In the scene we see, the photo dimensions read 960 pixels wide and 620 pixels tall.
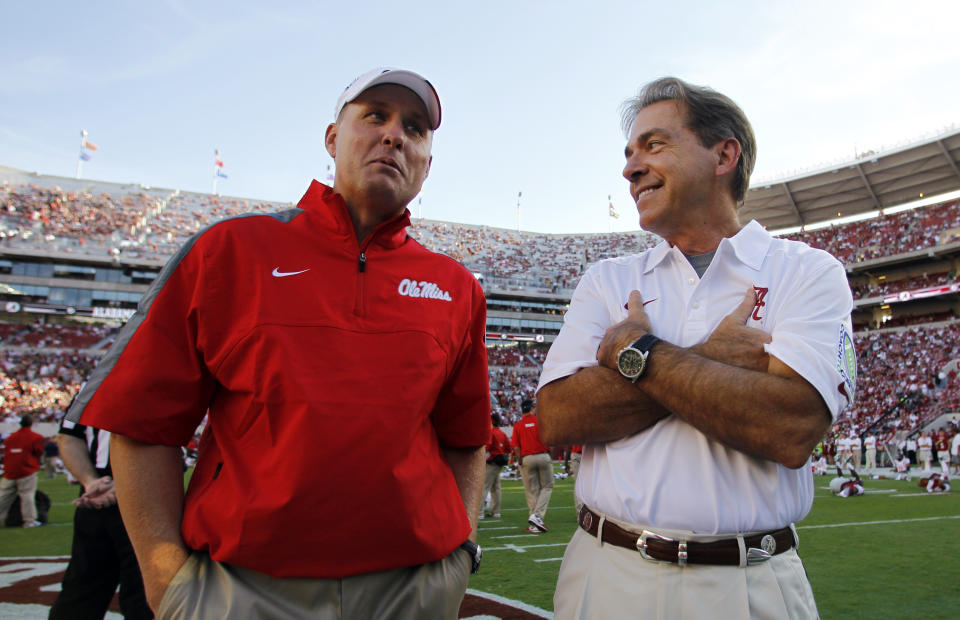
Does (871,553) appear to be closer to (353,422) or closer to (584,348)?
(584,348)

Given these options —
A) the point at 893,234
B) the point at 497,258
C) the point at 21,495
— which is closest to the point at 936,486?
the point at 21,495

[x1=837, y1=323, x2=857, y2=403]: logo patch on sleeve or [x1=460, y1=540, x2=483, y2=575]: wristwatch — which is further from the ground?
[x1=837, y1=323, x2=857, y2=403]: logo patch on sleeve

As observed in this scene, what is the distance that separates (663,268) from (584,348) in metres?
0.39

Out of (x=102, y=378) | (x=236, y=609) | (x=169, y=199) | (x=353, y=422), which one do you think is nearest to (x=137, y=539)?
(x=236, y=609)

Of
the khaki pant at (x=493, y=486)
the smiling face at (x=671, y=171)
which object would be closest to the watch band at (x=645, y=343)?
the smiling face at (x=671, y=171)

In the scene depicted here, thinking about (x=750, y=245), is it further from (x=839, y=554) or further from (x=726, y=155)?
(x=839, y=554)

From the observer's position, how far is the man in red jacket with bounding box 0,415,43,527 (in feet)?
32.5

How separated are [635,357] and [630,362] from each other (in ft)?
0.07

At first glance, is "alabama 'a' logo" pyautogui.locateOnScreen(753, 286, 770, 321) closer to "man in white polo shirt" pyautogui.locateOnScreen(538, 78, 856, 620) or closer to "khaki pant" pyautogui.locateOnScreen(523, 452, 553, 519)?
"man in white polo shirt" pyautogui.locateOnScreen(538, 78, 856, 620)

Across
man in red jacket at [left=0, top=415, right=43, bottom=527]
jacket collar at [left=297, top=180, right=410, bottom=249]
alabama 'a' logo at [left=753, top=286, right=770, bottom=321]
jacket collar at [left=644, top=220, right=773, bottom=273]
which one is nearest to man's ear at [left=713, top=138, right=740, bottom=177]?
jacket collar at [left=644, top=220, right=773, bottom=273]

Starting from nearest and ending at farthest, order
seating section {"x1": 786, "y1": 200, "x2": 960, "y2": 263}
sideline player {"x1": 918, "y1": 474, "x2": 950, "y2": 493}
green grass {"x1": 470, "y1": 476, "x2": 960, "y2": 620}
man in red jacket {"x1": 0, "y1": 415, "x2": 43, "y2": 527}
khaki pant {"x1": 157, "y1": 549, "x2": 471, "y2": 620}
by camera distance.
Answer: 1. khaki pant {"x1": 157, "y1": 549, "x2": 471, "y2": 620}
2. green grass {"x1": 470, "y1": 476, "x2": 960, "y2": 620}
3. man in red jacket {"x1": 0, "y1": 415, "x2": 43, "y2": 527}
4. sideline player {"x1": 918, "y1": 474, "x2": 950, "y2": 493}
5. seating section {"x1": 786, "y1": 200, "x2": 960, "y2": 263}

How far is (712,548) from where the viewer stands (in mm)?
1620

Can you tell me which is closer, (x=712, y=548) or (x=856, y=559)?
(x=712, y=548)

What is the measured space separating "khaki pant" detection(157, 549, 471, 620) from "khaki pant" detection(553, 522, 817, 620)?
47 centimetres
